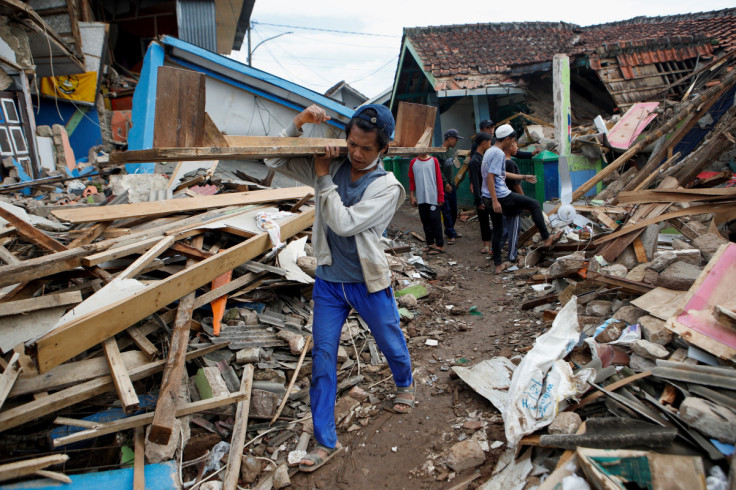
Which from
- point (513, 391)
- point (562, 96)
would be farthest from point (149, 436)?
point (562, 96)

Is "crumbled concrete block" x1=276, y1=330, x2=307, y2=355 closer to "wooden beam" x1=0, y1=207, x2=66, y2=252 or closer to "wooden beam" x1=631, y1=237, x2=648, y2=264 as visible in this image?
"wooden beam" x1=0, y1=207, x2=66, y2=252

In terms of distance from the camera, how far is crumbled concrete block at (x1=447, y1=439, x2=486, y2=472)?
112 inches

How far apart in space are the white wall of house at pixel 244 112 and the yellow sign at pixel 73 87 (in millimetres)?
4850

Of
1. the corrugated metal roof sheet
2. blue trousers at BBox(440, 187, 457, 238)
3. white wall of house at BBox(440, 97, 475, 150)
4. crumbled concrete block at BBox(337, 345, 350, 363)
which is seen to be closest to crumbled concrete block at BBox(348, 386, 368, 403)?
crumbled concrete block at BBox(337, 345, 350, 363)

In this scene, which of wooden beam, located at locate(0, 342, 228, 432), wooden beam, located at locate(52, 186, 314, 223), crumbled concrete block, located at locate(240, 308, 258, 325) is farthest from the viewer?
wooden beam, located at locate(52, 186, 314, 223)

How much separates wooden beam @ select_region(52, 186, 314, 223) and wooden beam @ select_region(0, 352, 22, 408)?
6.52 feet

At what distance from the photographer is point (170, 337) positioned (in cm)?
358

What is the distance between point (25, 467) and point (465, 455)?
8.00 feet

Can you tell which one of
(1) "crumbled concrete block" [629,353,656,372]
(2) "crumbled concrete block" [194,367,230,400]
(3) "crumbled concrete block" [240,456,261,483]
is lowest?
(3) "crumbled concrete block" [240,456,261,483]

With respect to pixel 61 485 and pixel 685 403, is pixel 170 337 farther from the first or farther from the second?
pixel 685 403

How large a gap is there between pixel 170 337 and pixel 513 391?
8.34ft

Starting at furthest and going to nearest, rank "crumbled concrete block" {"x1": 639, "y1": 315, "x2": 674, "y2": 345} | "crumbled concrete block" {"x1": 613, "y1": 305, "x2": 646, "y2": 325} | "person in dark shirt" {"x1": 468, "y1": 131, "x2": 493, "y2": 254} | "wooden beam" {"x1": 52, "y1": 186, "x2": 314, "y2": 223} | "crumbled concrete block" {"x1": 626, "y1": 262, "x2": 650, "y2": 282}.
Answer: "person in dark shirt" {"x1": 468, "y1": 131, "x2": 493, "y2": 254} < "wooden beam" {"x1": 52, "y1": 186, "x2": 314, "y2": 223} < "crumbled concrete block" {"x1": 626, "y1": 262, "x2": 650, "y2": 282} < "crumbled concrete block" {"x1": 613, "y1": 305, "x2": 646, "y2": 325} < "crumbled concrete block" {"x1": 639, "y1": 315, "x2": 674, "y2": 345}

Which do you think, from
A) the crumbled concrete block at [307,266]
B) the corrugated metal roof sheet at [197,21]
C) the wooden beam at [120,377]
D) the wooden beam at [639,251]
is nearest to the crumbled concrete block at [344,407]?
the wooden beam at [120,377]

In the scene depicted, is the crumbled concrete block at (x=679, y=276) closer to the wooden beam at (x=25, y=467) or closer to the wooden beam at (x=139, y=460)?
the wooden beam at (x=139, y=460)
